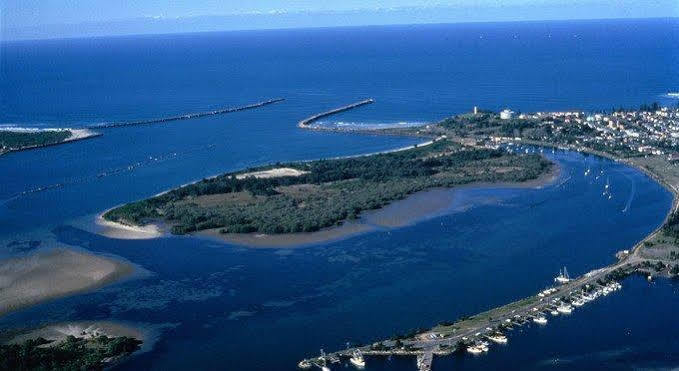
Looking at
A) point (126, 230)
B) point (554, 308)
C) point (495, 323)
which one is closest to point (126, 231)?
point (126, 230)

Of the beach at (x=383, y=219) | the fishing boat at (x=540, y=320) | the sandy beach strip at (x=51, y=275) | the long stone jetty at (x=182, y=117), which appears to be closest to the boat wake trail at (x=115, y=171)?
the sandy beach strip at (x=51, y=275)

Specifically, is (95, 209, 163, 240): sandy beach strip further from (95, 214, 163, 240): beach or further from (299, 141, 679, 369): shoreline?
(299, 141, 679, 369): shoreline

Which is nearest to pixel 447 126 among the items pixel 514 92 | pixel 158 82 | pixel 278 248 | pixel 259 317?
pixel 514 92

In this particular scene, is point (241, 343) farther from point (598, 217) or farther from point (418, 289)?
point (598, 217)

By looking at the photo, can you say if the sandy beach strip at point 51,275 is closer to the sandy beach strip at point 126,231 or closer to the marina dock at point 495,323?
the sandy beach strip at point 126,231

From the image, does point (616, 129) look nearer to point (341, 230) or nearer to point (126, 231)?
point (341, 230)
